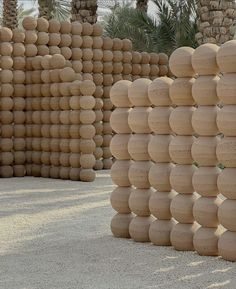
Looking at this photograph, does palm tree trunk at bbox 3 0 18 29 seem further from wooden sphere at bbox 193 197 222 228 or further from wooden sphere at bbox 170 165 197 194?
wooden sphere at bbox 193 197 222 228

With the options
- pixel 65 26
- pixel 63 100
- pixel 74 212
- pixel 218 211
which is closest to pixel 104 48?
pixel 65 26

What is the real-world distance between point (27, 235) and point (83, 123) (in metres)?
5.14

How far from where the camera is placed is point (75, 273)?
214 inches

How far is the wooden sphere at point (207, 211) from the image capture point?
587cm

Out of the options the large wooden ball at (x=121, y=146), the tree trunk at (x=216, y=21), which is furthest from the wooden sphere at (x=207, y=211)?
the tree trunk at (x=216, y=21)

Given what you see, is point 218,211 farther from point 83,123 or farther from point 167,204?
point 83,123

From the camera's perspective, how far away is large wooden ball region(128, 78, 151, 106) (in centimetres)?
664

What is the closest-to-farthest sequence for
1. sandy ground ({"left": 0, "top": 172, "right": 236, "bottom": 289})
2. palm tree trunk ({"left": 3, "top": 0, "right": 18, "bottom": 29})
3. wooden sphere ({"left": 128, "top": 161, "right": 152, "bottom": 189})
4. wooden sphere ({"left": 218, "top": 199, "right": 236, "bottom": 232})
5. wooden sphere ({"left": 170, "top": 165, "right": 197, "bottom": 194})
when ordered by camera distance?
sandy ground ({"left": 0, "top": 172, "right": 236, "bottom": 289}) < wooden sphere ({"left": 218, "top": 199, "right": 236, "bottom": 232}) < wooden sphere ({"left": 170, "top": 165, "right": 197, "bottom": 194}) < wooden sphere ({"left": 128, "top": 161, "right": 152, "bottom": 189}) < palm tree trunk ({"left": 3, "top": 0, "right": 18, "bottom": 29})

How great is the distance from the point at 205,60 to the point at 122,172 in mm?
1424

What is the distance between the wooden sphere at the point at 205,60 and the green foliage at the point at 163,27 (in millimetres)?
12210

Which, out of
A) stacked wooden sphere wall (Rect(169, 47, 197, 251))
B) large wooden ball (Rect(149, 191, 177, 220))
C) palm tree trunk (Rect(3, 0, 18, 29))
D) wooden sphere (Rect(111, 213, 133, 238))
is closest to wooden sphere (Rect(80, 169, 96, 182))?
wooden sphere (Rect(111, 213, 133, 238))

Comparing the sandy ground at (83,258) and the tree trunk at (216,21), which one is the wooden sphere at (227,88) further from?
the tree trunk at (216,21)

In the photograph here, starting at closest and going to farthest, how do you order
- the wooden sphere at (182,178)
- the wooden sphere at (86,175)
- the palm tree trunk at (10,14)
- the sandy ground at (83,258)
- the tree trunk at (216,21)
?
the sandy ground at (83,258) → the wooden sphere at (182,178) → the wooden sphere at (86,175) → the tree trunk at (216,21) → the palm tree trunk at (10,14)

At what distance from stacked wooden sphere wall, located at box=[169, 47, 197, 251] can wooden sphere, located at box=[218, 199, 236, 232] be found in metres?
0.48
